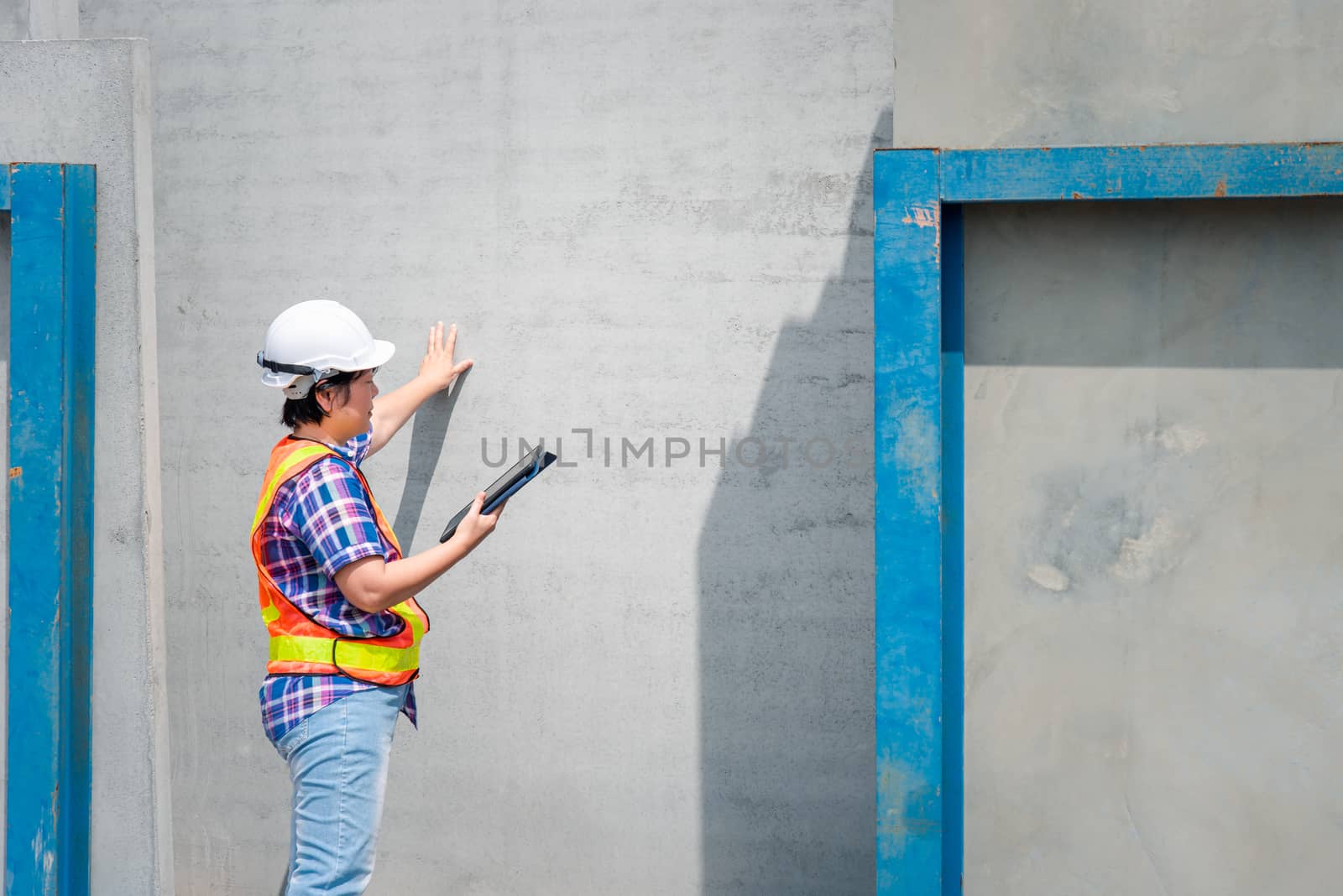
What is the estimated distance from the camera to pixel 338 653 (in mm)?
2564

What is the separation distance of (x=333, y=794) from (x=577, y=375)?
1414mm

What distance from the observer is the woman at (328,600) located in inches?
97.7

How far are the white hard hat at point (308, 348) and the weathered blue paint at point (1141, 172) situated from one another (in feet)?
4.67

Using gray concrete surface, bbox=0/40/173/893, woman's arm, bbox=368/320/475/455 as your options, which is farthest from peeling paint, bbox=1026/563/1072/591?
gray concrete surface, bbox=0/40/173/893

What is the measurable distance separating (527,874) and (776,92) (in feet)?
8.29

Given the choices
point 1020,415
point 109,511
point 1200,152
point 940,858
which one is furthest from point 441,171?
point 940,858

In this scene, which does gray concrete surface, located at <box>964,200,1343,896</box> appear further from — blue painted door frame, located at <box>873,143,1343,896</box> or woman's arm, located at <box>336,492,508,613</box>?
woman's arm, located at <box>336,492,508,613</box>

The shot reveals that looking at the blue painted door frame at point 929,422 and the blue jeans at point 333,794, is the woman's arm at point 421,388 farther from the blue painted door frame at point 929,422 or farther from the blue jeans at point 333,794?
the blue painted door frame at point 929,422

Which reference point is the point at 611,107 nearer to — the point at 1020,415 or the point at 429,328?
the point at 429,328

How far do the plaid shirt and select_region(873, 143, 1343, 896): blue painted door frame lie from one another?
1.16 metres

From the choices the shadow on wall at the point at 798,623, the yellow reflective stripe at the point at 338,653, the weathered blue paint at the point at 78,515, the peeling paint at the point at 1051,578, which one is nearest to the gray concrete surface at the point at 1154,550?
the peeling paint at the point at 1051,578

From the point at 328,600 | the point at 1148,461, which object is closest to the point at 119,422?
the point at 328,600

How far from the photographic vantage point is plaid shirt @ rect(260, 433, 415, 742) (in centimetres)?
246

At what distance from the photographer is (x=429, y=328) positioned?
346 centimetres
